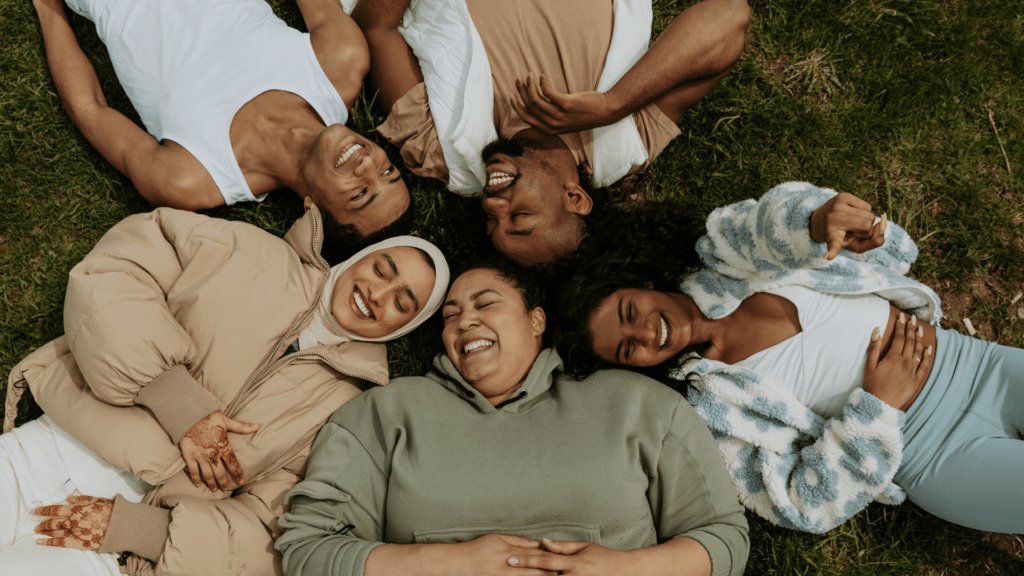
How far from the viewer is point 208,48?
2.87m

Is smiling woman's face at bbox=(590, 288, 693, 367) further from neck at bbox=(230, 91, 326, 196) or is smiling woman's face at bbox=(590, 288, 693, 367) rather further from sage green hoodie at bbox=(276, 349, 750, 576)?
neck at bbox=(230, 91, 326, 196)

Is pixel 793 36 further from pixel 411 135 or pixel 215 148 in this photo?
pixel 215 148

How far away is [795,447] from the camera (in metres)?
2.72

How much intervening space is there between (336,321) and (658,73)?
6.15ft

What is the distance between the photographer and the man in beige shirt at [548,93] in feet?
8.70

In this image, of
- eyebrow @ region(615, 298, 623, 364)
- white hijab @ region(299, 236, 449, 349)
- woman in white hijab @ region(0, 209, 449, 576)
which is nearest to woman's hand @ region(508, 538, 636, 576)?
eyebrow @ region(615, 298, 623, 364)

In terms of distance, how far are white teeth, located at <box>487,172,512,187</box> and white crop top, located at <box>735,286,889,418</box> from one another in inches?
52.6

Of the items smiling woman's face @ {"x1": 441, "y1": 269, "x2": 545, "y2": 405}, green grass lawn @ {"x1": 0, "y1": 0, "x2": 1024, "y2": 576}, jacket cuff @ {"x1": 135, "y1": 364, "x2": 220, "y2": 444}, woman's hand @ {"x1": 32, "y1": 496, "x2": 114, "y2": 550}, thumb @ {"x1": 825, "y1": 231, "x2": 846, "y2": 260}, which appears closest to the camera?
thumb @ {"x1": 825, "y1": 231, "x2": 846, "y2": 260}

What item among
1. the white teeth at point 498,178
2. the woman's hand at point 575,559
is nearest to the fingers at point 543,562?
the woman's hand at point 575,559

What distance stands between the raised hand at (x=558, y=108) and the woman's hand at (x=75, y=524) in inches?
97.0

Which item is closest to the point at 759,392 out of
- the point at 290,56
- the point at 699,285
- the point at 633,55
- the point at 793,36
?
the point at 699,285

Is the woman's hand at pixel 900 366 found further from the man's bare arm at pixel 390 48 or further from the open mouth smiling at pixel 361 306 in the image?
the man's bare arm at pixel 390 48

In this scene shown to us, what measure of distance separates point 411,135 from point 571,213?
36.6 inches

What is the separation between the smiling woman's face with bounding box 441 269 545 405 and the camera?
99.9 inches
